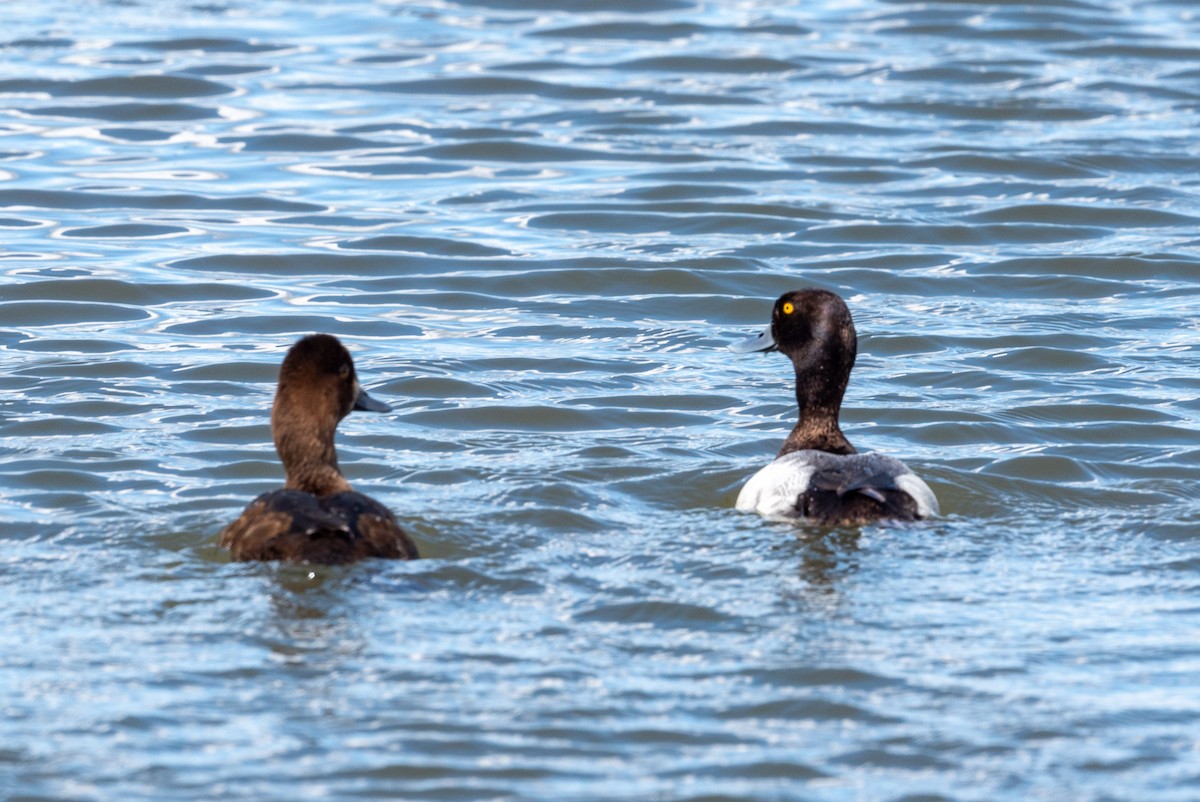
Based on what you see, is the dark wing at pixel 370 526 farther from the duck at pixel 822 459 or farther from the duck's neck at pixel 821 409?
the duck's neck at pixel 821 409

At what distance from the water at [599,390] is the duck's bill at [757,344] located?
19.4 inches

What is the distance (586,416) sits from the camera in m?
10.3

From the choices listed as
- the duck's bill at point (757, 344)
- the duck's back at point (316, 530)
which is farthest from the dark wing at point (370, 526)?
the duck's bill at point (757, 344)

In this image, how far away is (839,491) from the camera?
8062mm

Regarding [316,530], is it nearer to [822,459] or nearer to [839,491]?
[839,491]

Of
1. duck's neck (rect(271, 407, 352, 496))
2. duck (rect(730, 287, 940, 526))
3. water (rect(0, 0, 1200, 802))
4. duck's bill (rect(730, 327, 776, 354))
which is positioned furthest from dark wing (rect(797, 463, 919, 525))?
duck's neck (rect(271, 407, 352, 496))

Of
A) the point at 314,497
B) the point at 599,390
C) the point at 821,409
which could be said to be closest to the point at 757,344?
the point at 821,409

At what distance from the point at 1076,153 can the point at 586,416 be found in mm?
8266

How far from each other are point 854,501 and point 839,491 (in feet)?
0.25

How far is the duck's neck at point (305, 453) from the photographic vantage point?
7656 millimetres

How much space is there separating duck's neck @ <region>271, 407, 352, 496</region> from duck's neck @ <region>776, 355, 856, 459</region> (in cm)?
242

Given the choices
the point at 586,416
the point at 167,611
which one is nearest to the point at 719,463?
the point at 586,416

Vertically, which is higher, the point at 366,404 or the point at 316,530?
the point at 366,404

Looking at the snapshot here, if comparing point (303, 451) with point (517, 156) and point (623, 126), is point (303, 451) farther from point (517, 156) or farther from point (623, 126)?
point (623, 126)
